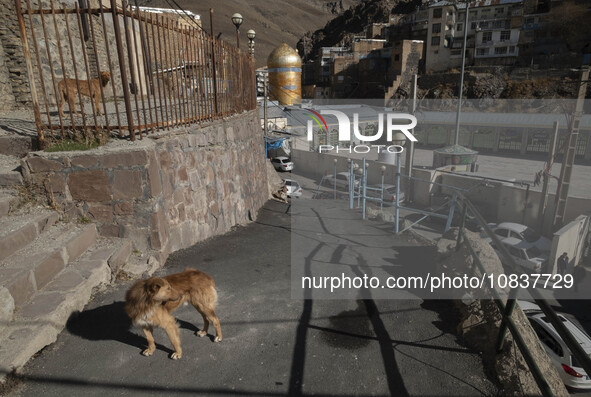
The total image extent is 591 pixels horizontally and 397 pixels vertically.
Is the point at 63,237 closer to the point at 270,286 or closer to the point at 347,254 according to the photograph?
the point at 270,286

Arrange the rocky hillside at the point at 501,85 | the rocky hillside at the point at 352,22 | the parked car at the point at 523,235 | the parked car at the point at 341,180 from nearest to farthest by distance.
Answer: the parked car at the point at 523,235 → the parked car at the point at 341,180 → the rocky hillside at the point at 501,85 → the rocky hillside at the point at 352,22

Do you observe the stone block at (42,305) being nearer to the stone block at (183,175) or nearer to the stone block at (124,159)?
the stone block at (124,159)

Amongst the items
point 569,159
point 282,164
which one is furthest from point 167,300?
point 282,164

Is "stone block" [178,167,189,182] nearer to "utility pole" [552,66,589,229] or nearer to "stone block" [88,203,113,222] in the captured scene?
"stone block" [88,203,113,222]

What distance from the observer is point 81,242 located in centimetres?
414

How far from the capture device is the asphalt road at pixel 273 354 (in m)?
2.84

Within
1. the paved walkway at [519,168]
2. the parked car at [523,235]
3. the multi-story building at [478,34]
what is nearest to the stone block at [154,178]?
the parked car at [523,235]

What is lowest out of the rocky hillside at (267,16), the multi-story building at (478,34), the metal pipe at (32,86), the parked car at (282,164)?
the parked car at (282,164)

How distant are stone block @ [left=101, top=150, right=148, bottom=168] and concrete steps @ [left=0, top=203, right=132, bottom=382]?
82 centimetres

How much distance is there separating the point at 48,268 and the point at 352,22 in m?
97.3

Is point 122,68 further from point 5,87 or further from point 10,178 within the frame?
point 5,87

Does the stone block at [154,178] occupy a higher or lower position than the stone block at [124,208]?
higher

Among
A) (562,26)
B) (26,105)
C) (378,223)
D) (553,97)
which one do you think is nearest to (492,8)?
(562,26)

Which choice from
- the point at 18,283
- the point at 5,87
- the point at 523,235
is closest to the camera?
the point at 18,283
